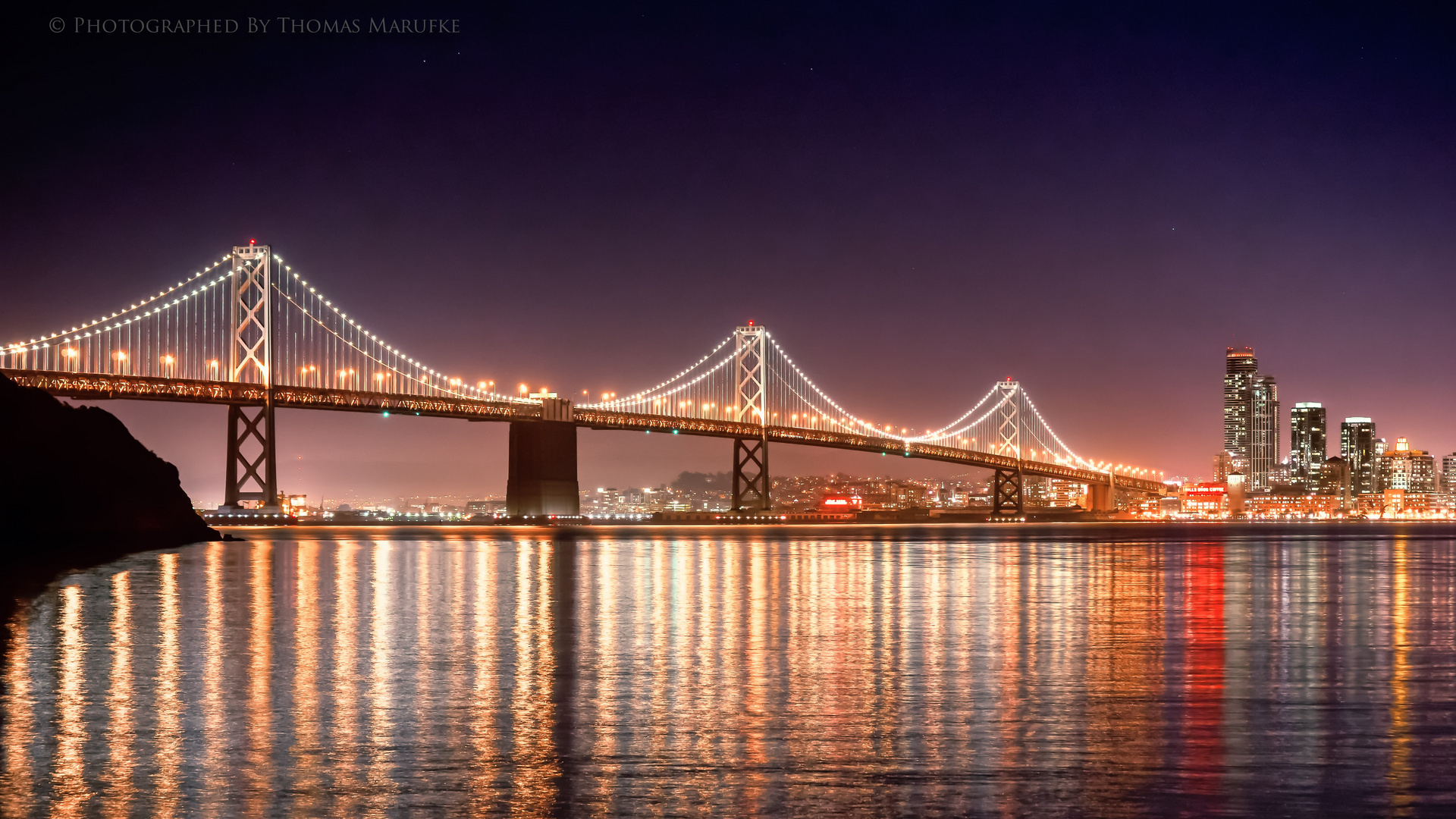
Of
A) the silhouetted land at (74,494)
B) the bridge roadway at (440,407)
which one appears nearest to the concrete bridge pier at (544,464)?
the bridge roadway at (440,407)

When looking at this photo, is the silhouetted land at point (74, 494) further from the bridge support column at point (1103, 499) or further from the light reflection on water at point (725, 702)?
the bridge support column at point (1103, 499)

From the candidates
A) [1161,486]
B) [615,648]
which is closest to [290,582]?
[615,648]

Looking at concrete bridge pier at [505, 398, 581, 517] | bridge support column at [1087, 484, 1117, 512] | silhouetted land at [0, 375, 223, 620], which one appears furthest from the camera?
bridge support column at [1087, 484, 1117, 512]

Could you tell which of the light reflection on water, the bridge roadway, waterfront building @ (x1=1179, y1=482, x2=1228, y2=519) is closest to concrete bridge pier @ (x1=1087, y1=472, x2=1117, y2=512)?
the bridge roadway

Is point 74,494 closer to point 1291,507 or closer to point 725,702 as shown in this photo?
point 725,702

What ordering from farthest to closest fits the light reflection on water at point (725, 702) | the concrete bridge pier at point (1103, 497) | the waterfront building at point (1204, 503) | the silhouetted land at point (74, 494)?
the waterfront building at point (1204, 503) < the concrete bridge pier at point (1103, 497) < the silhouetted land at point (74, 494) < the light reflection on water at point (725, 702)

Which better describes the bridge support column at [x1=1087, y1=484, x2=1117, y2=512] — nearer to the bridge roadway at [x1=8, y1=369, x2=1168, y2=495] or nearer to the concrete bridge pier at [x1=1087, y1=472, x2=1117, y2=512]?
the concrete bridge pier at [x1=1087, y1=472, x2=1117, y2=512]

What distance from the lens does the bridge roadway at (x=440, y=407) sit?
66.2 metres

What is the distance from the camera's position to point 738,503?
97.8 m

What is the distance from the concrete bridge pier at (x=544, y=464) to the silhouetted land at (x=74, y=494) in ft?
96.5

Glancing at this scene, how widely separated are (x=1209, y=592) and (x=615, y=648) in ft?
44.2

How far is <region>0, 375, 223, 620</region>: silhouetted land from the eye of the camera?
1337 inches

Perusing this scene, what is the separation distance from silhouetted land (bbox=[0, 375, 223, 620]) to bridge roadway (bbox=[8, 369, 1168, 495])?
13.5 meters

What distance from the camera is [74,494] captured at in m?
41.8
